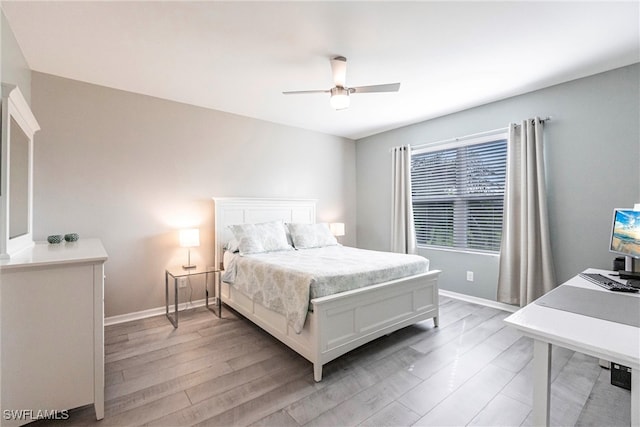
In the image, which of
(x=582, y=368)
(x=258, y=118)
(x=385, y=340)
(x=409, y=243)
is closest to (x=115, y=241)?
(x=258, y=118)

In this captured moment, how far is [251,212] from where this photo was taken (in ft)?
13.1

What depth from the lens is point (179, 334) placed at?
9.31ft

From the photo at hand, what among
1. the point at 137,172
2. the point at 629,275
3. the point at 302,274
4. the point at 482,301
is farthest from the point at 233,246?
the point at 629,275

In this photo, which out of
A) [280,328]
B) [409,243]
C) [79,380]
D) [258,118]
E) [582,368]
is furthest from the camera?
[409,243]

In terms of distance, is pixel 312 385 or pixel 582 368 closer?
pixel 312 385

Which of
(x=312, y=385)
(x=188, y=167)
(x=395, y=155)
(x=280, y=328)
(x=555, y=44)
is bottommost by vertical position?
(x=312, y=385)

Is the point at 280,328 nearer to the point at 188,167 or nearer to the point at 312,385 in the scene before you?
the point at 312,385

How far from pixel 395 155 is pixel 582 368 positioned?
3318 millimetres

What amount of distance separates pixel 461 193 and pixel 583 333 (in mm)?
Result: 3081

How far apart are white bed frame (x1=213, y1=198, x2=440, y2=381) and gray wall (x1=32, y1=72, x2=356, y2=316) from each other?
48 centimetres

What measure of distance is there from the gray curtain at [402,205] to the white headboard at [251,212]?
1321 millimetres

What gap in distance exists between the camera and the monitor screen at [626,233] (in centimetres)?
203

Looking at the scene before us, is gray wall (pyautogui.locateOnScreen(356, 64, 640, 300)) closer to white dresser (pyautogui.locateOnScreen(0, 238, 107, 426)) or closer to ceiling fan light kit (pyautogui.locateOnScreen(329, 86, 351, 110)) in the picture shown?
ceiling fan light kit (pyautogui.locateOnScreen(329, 86, 351, 110))

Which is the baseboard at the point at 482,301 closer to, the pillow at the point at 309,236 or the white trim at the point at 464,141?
the pillow at the point at 309,236
